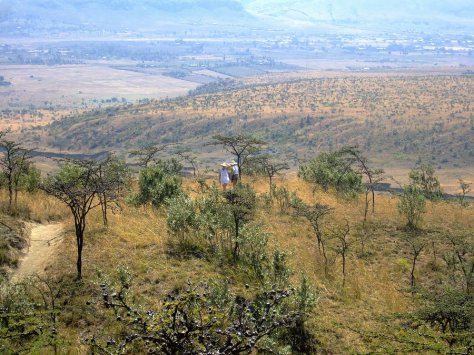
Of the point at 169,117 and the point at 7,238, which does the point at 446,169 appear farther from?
the point at 7,238

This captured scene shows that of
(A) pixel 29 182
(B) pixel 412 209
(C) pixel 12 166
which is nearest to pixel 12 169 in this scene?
(C) pixel 12 166

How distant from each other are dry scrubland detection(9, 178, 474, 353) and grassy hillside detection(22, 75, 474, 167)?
54.8 metres

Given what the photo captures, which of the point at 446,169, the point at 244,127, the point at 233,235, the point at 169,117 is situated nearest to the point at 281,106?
the point at 244,127

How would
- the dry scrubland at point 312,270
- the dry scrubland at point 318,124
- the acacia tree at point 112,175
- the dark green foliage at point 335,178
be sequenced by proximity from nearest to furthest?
the dry scrubland at point 312,270 → the acacia tree at point 112,175 → the dark green foliage at point 335,178 → the dry scrubland at point 318,124

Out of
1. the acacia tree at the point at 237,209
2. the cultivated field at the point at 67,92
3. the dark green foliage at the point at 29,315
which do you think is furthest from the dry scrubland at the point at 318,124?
the dark green foliage at the point at 29,315

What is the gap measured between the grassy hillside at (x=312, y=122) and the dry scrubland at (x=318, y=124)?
13 centimetres

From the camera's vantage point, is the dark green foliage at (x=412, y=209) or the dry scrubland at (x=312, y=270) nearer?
the dry scrubland at (x=312, y=270)

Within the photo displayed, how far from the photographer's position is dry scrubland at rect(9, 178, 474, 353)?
8.66 m

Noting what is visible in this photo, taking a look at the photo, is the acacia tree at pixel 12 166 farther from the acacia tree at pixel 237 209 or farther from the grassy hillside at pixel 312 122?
the grassy hillside at pixel 312 122

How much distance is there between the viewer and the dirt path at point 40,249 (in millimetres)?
9875

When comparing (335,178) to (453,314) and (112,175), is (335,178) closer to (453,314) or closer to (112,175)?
(112,175)

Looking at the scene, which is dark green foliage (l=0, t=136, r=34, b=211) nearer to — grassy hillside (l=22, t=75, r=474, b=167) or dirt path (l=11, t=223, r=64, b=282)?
dirt path (l=11, t=223, r=64, b=282)

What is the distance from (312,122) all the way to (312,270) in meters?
73.0

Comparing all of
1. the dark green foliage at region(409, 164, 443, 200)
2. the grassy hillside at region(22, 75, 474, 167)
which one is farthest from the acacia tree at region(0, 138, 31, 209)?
the grassy hillside at region(22, 75, 474, 167)
